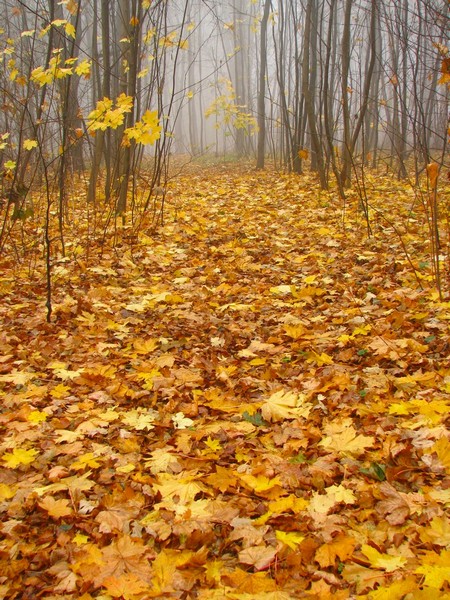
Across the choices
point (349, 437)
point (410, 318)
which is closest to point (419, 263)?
point (410, 318)

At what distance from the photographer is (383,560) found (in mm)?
1576

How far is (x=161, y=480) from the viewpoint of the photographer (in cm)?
210

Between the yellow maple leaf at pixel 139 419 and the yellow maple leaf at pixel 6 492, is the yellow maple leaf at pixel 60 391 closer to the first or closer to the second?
the yellow maple leaf at pixel 139 419

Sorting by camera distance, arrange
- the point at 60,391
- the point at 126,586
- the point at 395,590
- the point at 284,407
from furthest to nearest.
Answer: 1. the point at 60,391
2. the point at 284,407
3. the point at 126,586
4. the point at 395,590

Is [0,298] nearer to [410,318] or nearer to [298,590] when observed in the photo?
[410,318]

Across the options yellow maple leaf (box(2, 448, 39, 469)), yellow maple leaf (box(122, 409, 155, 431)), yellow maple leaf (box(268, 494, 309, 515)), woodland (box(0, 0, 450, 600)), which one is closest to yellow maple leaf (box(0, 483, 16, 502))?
woodland (box(0, 0, 450, 600))

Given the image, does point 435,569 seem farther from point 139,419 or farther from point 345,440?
point 139,419

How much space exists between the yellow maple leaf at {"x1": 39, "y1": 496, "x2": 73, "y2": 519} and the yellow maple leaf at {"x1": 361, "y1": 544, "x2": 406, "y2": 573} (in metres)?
1.13

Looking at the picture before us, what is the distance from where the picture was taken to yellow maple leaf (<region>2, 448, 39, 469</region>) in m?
2.21

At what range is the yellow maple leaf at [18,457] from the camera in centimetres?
221

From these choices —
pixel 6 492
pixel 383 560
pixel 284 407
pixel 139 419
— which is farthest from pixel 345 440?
pixel 6 492

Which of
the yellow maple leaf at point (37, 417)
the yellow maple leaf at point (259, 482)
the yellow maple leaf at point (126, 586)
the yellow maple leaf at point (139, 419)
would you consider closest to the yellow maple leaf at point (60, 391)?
the yellow maple leaf at point (37, 417)

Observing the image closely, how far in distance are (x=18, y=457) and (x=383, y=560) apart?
5.29ft

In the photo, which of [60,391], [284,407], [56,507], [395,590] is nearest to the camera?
[395,590]
